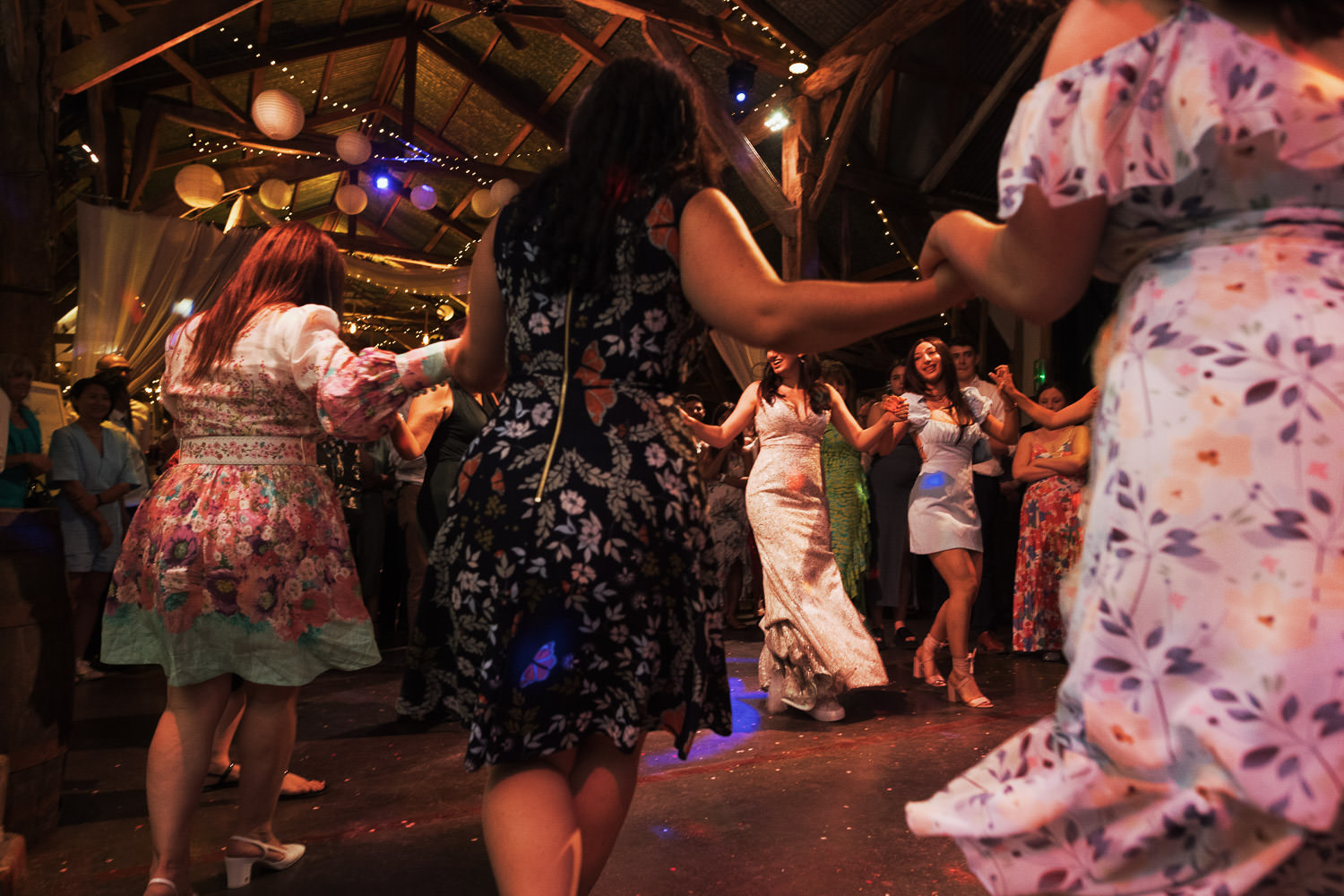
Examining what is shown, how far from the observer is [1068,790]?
0.91m

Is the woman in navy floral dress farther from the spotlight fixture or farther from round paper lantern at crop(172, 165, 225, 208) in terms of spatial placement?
round paper lantern at crop(172, 165, 225, 208)

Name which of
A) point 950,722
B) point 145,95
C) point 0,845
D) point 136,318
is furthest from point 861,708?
point 145,95

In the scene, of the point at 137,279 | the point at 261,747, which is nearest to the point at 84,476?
the point at 137,279

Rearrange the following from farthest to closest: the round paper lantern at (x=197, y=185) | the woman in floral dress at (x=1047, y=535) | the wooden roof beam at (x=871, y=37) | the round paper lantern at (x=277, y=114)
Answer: the round paper lantern at (x=197, y=185), the round paper lantern at (x=277, y=114), the wooden roof beam at (x=871, y=37), the woman in floral dress at (x=1047, y=535)

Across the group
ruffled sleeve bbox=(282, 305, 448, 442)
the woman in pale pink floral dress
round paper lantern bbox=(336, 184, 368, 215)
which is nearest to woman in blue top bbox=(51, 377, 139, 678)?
the woman in pale pink floral dress

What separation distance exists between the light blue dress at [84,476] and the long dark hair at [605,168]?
4430mm

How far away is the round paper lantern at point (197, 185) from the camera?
777 centimetres

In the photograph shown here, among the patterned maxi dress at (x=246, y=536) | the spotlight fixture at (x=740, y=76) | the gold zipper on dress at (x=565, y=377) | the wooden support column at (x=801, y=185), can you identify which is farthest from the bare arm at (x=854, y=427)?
the spotlight fixture at (x=740, y=76)

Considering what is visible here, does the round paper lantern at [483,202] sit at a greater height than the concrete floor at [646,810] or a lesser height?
greater

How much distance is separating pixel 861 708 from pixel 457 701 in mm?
3087

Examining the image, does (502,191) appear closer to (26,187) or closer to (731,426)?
(26,187)

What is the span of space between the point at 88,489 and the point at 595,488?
187 inches

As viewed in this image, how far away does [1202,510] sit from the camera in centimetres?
88

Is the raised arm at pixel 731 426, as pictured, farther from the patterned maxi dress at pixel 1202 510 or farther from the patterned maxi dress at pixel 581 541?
the patterned maxi dress at pixel 1202 510
